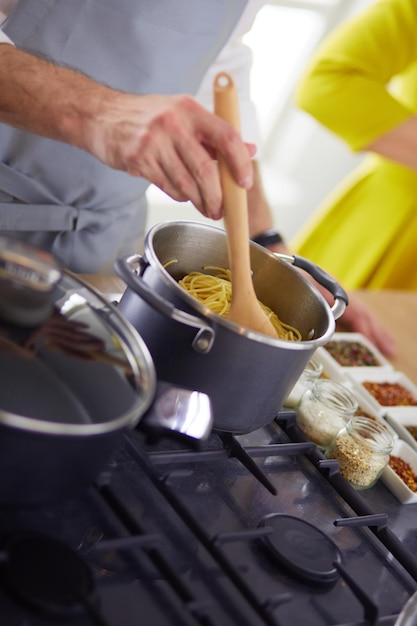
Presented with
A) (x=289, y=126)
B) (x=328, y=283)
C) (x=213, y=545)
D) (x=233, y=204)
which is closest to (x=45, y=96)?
(x=233, y=204)

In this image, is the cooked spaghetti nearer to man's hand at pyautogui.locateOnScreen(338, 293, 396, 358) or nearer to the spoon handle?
the spoon handle

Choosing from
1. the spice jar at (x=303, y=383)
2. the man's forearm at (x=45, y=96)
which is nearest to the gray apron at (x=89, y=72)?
the man's forearm at (x=45, y=96)

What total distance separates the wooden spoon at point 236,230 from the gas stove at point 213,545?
0.13 m

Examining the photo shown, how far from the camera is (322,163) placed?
10.8 ft

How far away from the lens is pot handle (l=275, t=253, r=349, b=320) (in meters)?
0.92

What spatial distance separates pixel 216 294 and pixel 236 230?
0.12 m

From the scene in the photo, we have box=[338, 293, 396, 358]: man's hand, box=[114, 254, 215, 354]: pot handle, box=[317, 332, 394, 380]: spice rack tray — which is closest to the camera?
box=[114, 254, 215, 354]: pot handle

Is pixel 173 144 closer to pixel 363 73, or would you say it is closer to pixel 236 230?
pixel 236 230

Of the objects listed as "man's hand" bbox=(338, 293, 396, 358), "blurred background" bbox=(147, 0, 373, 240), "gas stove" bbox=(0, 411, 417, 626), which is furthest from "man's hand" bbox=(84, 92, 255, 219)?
"blurred background" bbox=(147, 0, 373, 240)

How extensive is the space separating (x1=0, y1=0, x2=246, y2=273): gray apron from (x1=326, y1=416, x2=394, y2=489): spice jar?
18.7 inches

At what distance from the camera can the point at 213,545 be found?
27.4 inches

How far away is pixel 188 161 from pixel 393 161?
1279mm

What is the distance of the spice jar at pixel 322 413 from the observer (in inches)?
37.2

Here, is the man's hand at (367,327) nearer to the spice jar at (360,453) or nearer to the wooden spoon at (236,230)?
the spice jar at (360,453)
